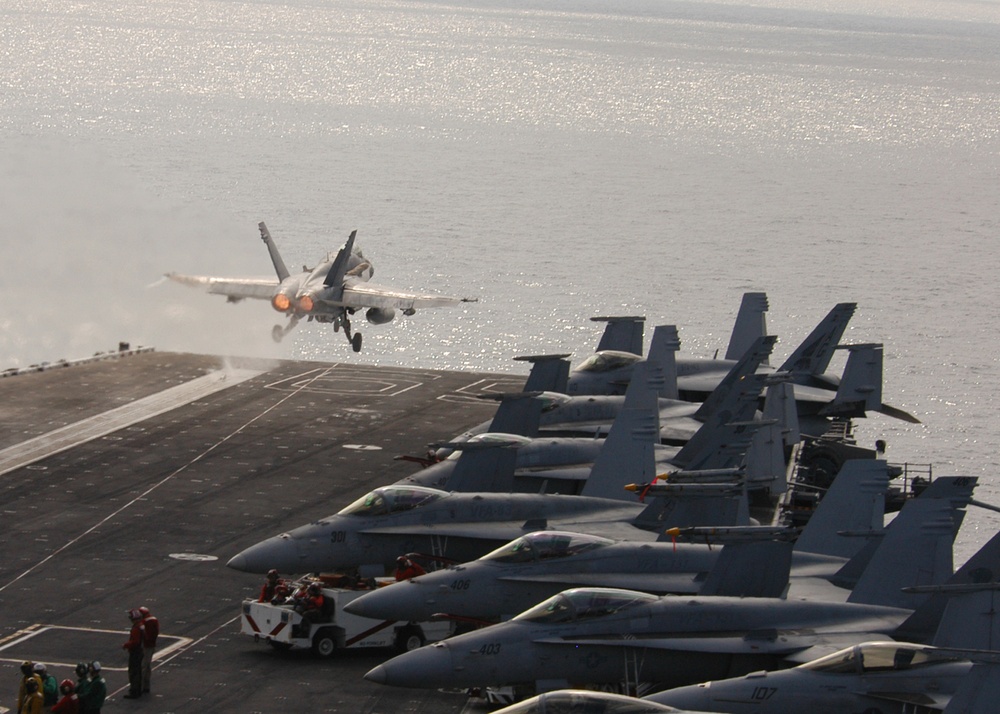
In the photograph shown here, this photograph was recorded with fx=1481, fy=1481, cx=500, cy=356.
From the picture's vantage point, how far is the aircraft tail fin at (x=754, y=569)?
28.6 metres

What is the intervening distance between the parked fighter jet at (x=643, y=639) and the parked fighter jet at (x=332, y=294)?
37626 mm

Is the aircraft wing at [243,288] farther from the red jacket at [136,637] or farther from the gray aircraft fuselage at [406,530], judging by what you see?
the red jacket at [136,637]

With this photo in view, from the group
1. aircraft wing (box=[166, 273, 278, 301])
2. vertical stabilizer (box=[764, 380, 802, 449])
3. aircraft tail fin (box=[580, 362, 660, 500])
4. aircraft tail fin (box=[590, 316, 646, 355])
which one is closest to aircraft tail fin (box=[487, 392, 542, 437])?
aircraft tail fin (box=[580, 362, 660, 500])

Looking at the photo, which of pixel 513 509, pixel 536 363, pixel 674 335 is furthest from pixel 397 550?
pixel 674 335

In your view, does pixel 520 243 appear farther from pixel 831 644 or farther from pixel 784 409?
pixel 831 644

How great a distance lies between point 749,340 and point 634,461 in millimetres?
23393

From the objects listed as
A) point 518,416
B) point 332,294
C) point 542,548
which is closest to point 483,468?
point 518,416

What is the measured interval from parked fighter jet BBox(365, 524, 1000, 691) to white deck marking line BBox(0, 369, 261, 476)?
26.0 meters

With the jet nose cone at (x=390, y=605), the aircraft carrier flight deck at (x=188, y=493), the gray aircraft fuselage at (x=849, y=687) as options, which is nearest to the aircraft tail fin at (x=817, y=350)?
the aircraft carrier flight deck at (x=188, y=493)

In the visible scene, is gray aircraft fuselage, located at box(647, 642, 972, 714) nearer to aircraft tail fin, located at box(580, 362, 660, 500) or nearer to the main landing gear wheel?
the main landing gear wheel

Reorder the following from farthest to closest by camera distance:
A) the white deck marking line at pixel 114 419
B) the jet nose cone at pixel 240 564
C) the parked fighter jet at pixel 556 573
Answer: the white deck marking line at pixel 114 419 < the jet nose cone at pixel 240 564 < the parked fighter jet at pixel 556 573

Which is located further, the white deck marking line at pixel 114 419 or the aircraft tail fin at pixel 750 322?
the aircraft tail fin at pixel 750 322

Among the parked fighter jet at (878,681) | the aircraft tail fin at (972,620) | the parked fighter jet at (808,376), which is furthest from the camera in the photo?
the parked fighter jet at (808,376)

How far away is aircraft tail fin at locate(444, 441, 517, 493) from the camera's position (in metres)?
38.1
